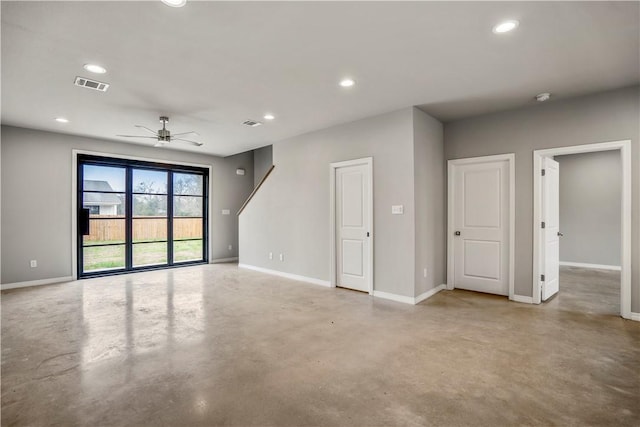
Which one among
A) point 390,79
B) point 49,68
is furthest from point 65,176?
point 390,79

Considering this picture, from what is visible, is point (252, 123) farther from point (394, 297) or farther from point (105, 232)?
point (105, 232)

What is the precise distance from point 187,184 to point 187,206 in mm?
536

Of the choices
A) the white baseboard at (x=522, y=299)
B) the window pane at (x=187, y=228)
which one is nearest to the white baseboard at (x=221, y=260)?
the window pane at (x=187, y=228)

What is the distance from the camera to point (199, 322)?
3.60 meters

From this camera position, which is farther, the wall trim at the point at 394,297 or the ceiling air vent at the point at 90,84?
the wall trim at the point at 394,297

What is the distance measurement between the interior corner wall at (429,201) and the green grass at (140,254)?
562 centimetres

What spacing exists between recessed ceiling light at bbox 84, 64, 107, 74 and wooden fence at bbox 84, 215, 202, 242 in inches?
154

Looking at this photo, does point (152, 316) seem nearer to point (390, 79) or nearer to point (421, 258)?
point (421, 258)

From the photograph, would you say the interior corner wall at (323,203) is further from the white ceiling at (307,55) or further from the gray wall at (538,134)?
the gray wall at (538,134)

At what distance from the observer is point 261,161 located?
344 inches

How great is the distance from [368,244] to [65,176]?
18.5ft

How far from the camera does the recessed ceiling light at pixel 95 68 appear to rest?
3087 mm

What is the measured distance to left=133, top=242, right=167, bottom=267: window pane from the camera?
6707mm

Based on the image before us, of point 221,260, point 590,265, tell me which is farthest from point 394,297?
point 590,265
